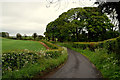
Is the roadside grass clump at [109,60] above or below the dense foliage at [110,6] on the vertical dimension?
below

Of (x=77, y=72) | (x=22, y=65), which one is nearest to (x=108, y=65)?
(x=77, y=72)

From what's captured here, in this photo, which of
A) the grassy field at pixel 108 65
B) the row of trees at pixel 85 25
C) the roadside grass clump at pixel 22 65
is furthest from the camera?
the row of trees at pixel 85 25

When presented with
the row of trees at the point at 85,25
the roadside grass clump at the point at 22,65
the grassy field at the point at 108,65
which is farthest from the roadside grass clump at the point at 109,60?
the row of trees at the point at 85,25

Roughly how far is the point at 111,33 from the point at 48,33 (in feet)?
64.9

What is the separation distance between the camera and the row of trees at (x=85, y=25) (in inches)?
901

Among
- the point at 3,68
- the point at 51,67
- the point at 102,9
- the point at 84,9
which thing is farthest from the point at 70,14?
the point at 3,68

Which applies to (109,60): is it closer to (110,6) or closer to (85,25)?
(110,6)

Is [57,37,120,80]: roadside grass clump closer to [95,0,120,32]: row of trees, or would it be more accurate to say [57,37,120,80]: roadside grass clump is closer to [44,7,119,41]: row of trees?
[95,0,120,32]: row of trees

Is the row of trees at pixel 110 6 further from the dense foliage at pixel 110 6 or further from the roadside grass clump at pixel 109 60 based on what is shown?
the roadside grass clump at pixel 109 60

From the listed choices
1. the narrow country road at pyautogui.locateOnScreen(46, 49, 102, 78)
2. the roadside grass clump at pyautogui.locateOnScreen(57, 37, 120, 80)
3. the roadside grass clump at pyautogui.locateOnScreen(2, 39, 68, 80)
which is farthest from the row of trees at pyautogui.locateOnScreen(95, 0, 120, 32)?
the roadside grass clump at pyautogui.locateOnScreen(2, 39, 68, 80)

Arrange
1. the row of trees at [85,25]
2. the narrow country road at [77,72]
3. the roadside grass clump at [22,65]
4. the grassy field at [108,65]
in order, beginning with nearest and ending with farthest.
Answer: the roadside grass clump at [22,65], the grassy field at [108,65], the narrow country road at [77,72], the row of trees at [85,25]

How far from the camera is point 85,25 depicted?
76.6 ft

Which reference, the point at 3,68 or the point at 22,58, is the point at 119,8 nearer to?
the point at 22,58

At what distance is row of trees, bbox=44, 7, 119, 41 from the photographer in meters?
22.9
